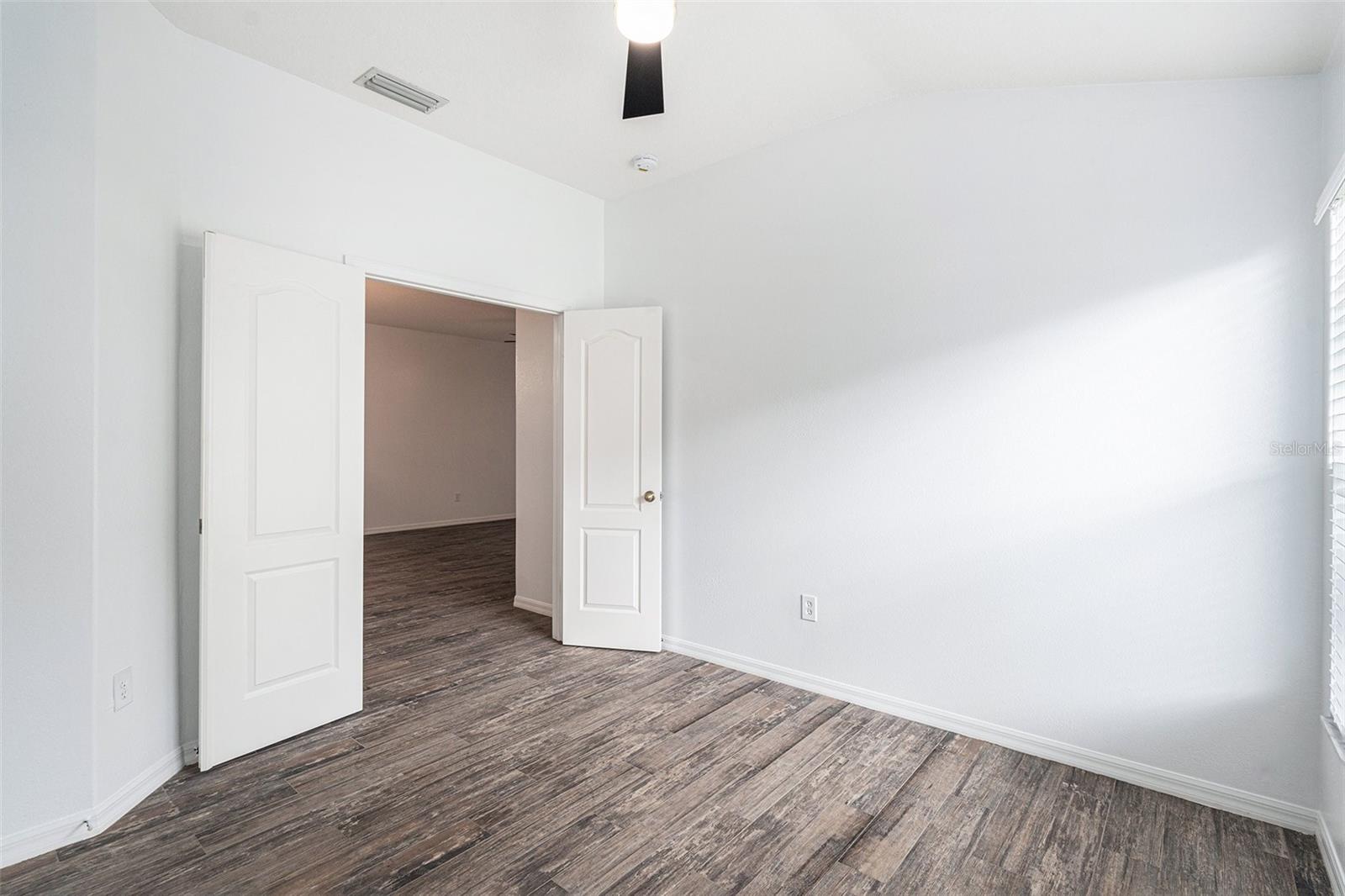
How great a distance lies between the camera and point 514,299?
3959mm

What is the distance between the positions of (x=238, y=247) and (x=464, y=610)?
10.2ft

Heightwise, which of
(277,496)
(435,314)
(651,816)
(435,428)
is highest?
(435,314)

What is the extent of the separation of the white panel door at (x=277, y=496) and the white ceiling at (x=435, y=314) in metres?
3.57

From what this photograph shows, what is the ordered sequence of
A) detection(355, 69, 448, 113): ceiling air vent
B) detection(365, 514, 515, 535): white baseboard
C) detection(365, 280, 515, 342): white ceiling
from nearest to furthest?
detection(355, 69, 448, 113): ceiling air vent
detection(365, 280, 515, 342): white ceiling
detection(365, 514, 515, 535): white baseboard

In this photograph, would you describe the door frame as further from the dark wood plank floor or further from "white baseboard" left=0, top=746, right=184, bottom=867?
"white baseboard" left=0, top=746, right=184, bottom=867

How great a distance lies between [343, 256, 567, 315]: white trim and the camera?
328 cm

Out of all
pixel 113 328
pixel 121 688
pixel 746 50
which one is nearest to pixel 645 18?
pixel 746 50

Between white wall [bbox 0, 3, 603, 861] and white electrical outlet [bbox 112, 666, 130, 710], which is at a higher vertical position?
white wall [bbox 0, 3, 603, 861]

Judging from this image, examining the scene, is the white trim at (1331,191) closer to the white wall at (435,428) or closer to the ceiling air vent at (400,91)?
the ceiling air vent at (400,91)

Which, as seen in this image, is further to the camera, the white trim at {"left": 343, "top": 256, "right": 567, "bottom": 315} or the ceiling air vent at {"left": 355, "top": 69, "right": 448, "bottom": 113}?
the white trim at {"left": 343, "top": 256, "right": 567, "bottom": 315}

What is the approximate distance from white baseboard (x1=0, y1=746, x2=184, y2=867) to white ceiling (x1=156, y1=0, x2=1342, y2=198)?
284 cm

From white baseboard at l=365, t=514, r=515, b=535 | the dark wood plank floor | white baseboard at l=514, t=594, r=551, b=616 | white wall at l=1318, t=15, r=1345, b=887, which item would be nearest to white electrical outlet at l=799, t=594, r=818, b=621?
the dark wood plank floor

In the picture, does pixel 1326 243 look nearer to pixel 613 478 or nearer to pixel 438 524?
pixel 613 478

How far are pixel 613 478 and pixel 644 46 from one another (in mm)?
2558
